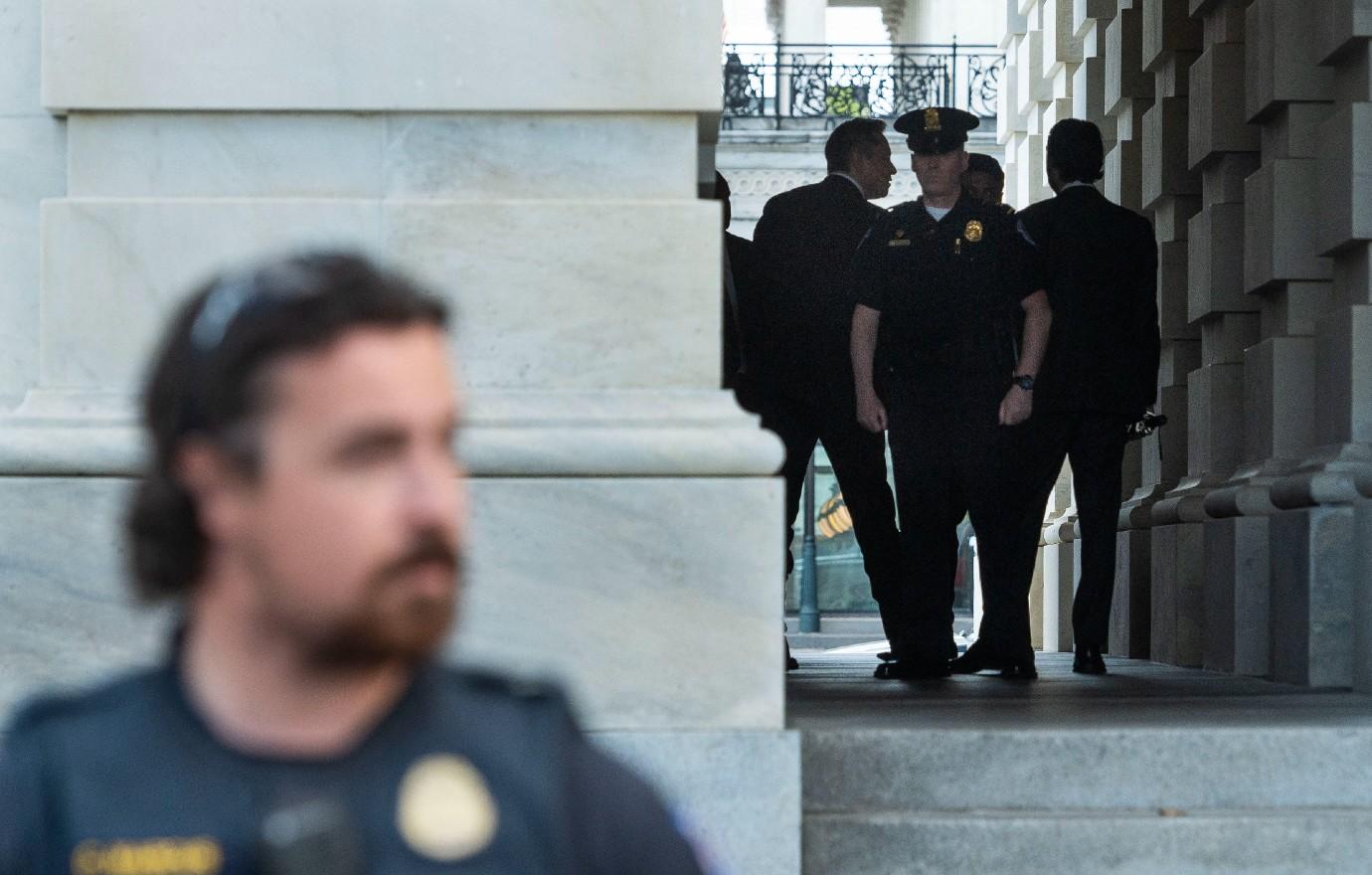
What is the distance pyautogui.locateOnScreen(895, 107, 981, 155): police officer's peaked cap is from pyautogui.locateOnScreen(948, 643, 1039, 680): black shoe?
172cm

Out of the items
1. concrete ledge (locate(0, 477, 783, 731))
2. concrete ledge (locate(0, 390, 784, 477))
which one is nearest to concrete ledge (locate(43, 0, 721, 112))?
concrete ledge (locate(0, 390, 784, 477))

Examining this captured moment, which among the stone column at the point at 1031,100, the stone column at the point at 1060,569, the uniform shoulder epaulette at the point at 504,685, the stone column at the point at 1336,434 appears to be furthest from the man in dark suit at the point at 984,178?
the uniform shoulder epaulette at the point at 504,685

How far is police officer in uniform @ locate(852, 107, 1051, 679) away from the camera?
7.38 meters

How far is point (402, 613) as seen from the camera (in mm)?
1089

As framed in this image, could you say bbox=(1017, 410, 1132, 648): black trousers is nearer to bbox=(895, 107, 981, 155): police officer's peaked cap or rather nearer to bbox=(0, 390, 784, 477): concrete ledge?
bbox=(895, 107, 981, 155): police officer's peaked cap

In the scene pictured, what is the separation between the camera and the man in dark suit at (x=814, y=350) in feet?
25.7

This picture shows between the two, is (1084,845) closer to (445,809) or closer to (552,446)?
(552,446)

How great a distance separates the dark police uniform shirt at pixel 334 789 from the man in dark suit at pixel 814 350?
657cm

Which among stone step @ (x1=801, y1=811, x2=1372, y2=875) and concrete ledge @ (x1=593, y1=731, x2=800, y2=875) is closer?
concrete ledge @ (x1=593, y1=731, x2=800, y2=875)

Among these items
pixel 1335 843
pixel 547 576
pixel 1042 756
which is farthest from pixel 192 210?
pixel 1335 843

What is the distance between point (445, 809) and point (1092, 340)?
6.79 m

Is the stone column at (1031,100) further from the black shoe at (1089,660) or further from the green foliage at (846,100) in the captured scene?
the green foliage at (846,100)

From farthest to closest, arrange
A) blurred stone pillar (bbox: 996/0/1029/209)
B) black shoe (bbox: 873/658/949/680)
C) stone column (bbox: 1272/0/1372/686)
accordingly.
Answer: blurred stone pillar (bbox: 996/0/1029/209), black shoe (bbox: 873/658/949/680), stone column (bbox: 1272/0/1372/686)

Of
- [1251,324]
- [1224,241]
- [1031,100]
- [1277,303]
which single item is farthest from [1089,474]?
[1031,100]
